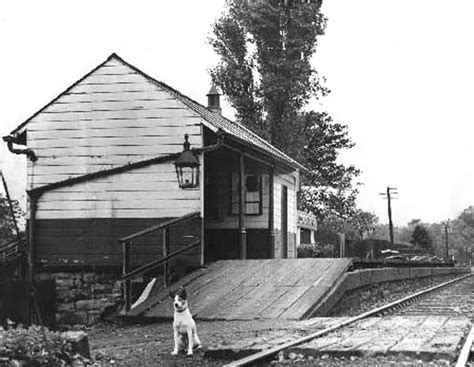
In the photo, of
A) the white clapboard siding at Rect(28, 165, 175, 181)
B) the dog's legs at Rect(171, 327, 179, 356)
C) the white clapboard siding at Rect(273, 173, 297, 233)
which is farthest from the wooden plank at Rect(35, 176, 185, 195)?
the dog's legs at Rect(171, 327, 179, 356)

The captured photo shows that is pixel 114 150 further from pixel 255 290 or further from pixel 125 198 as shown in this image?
pixel 255 290

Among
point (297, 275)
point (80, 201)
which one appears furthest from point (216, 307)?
point (80, 201)

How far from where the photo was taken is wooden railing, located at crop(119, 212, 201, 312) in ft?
47.2

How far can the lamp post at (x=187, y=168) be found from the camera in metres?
16.3

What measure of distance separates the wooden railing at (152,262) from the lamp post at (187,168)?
0.65m

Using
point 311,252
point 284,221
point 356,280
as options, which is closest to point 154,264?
point 356,280

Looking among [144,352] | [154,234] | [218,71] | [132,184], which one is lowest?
[144,352]

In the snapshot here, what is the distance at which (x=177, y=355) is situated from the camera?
8891 millimetres

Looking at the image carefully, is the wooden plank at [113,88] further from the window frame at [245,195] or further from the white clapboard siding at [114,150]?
the window frame at [245,195]

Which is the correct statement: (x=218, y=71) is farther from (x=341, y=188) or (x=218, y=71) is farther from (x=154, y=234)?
(x=154, y=234)

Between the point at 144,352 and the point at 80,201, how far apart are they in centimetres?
924

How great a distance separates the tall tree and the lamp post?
71.0 feet

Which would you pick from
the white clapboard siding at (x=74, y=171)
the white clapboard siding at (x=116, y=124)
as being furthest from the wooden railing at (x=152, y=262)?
the white clapboard siding at (x=116, y=124)

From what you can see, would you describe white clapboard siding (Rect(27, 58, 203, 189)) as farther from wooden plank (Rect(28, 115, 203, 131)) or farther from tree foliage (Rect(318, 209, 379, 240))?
tree foliage (Rect(318, 209, 379, 240))
